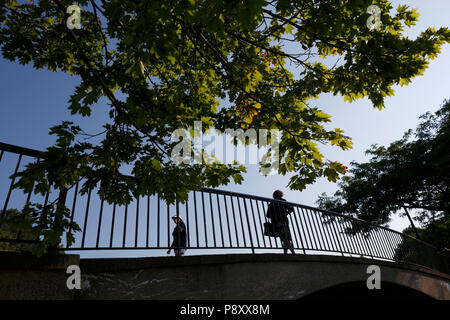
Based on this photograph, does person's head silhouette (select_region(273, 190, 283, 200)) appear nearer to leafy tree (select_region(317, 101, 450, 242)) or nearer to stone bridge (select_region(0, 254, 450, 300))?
stone bridge (select_region(0, 254, 450, 300))

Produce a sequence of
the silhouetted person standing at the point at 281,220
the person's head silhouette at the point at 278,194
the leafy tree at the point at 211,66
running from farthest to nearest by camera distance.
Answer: the person's head silhouette at the point at 278,194 < the silhouetted person standing at the point at 281,220 < the leafy tree at the point at 211,66

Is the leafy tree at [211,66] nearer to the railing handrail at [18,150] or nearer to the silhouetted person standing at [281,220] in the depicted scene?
the railing handrail at [18,150]

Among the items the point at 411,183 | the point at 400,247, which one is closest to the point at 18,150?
the point at 400,247

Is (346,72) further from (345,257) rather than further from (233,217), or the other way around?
(345,257)

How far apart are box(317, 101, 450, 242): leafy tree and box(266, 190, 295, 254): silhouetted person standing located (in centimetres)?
1490

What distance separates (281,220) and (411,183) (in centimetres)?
1707

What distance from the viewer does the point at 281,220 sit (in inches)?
225

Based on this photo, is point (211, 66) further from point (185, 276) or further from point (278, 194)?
point (278, 194)

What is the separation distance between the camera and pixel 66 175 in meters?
2.81

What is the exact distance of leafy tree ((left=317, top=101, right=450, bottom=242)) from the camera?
54.7ft

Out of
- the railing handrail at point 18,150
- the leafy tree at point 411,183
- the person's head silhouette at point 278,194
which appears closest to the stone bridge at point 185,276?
the railing handrail at point 18,150

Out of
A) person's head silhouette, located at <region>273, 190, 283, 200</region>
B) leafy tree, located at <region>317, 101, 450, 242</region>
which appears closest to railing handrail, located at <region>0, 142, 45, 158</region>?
person's head silhouette, located at <region>273, 190, 283, 200</region>

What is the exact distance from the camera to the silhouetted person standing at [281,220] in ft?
17.8

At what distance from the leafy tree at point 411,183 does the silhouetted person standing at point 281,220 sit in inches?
587
